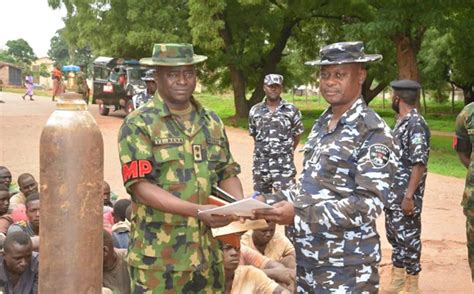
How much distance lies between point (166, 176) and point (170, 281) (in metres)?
0.51

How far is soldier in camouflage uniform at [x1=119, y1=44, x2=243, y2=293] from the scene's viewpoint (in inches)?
124

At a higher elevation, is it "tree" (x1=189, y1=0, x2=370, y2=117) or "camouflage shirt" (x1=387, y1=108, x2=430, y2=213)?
"tree" (x1=189, y1=0, x2=370, y2=117)

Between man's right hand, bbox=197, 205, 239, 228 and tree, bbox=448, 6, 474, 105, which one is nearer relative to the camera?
man's right hand, bbox=197, 205, 239, 228

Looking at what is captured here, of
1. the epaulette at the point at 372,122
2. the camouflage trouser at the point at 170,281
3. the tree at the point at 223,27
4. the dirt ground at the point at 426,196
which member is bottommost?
the dirt ground at the point at 426,196

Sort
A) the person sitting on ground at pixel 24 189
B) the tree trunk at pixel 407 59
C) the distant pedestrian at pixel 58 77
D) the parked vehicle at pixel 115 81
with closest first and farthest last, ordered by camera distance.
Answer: the distant pedestrian at pixel 58 77, the person sitting on ground at pixel 24 189, the tree trunk at pixel 407 59, the parked vehicle at pixel 115 81

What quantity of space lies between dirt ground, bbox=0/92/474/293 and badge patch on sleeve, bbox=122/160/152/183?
1.07 m

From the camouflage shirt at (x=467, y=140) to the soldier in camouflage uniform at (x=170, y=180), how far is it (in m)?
1.96

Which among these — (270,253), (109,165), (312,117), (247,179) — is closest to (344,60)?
(270,253)

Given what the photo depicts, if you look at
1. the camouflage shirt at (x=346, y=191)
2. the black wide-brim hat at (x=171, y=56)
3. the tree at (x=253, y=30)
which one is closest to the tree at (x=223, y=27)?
the tree at (x=253, y=30)

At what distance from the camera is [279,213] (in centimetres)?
292

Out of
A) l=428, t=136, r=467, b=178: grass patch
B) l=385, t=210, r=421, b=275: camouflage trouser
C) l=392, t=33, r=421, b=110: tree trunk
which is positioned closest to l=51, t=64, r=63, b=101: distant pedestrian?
l=385, t=210, r=421, b=275: camouflage trouser

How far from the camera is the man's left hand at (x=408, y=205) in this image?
5457mm

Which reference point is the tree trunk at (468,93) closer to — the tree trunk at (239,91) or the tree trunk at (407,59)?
the tree trunk at (239,91)

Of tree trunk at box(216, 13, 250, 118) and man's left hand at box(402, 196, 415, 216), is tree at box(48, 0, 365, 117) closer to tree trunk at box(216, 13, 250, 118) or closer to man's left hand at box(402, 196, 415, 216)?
tree trunk at box(216, 13, 250, 118)
